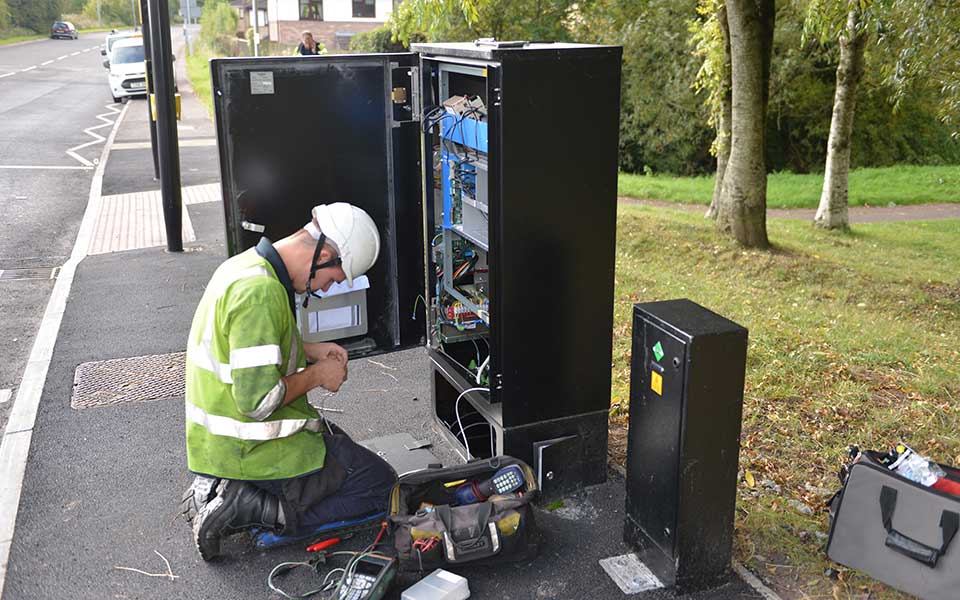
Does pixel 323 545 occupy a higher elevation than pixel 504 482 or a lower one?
lower

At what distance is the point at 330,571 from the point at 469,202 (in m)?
2.02

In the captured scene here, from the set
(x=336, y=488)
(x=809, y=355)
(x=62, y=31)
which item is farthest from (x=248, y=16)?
(x=336, y=488)

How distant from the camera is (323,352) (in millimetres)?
4344

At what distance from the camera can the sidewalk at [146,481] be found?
13.1 ft

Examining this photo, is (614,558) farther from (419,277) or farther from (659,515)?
(419,277)

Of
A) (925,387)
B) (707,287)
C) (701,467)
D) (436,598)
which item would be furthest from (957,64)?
(436,598)

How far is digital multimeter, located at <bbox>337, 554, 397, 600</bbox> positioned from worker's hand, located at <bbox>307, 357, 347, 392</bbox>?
31.9 inches

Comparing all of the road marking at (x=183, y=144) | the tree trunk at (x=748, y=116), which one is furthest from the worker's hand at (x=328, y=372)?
the road marking at (x=183, y=144)

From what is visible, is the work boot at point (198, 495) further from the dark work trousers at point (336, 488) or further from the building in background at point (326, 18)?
the building in background at point (326, 18)

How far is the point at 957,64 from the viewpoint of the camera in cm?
1113

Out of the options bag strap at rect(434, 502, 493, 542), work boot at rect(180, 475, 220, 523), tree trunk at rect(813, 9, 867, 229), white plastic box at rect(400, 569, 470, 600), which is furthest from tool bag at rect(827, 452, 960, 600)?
tree trunk at rect(813, 9, 867, 229)

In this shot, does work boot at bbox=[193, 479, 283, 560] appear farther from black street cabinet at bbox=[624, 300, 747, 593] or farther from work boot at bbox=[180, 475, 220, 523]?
black street cabinet at bbox=[624, 300, 747, 593]

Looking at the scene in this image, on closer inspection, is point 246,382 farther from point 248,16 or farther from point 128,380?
point 248,16

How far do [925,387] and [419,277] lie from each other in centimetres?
363
